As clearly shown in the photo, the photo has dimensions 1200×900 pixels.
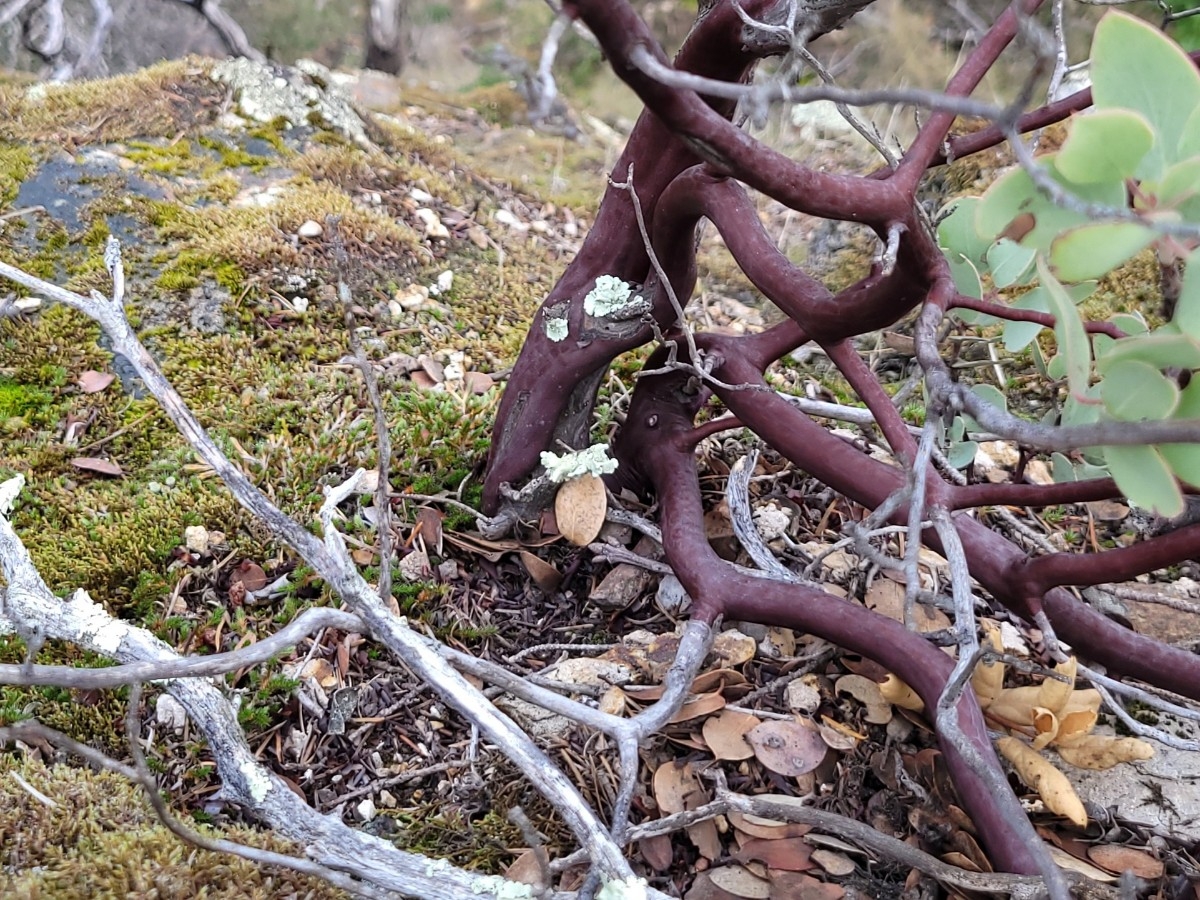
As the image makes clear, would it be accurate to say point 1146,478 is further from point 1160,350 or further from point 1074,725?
point 1074,725

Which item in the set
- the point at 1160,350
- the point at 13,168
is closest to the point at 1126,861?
the point at 1160,350

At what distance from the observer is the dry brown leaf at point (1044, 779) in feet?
3.35

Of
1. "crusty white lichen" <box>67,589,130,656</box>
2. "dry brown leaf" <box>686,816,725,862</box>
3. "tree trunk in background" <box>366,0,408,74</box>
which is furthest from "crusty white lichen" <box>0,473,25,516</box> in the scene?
"tree trunk in background" <box>366,0,408,74</box>

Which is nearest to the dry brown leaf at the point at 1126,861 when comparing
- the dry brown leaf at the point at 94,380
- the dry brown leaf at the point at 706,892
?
the dry brown leaf at the point at 706,892

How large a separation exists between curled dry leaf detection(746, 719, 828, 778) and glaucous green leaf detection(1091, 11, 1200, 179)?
88 cm

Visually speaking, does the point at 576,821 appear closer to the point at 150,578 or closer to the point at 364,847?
the point at 364,847

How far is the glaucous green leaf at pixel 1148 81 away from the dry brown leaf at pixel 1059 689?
0.72 meters

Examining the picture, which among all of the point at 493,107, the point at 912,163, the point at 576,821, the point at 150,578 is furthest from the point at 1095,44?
the point at 493,107

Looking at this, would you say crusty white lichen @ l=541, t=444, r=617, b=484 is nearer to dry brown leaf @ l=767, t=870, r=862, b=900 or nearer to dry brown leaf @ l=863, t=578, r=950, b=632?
dry brown leaf @ l=863, t=578, r=950, b=632

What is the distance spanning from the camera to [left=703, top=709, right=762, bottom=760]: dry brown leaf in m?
1.19

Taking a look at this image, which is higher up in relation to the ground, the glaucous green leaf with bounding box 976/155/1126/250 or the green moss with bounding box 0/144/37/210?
the glaucous green leaf with bounding box 976/155/1126/250

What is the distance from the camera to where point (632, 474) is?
1669 millimetres

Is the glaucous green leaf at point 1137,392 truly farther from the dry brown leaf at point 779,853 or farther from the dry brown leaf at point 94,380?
the dry brown leaf at point 94,380

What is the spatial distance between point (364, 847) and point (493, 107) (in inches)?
163
